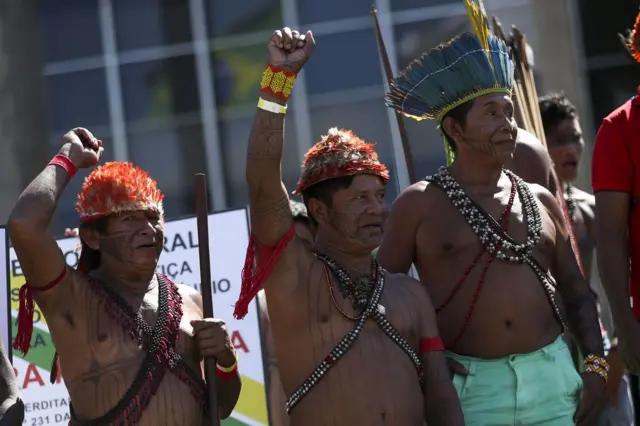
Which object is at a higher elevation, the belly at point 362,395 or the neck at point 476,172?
the neck at point 476,172

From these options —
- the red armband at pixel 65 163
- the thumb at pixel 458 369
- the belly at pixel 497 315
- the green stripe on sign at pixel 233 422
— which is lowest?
the green stripe on sign at pixel 233 422

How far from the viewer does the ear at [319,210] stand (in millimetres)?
5215

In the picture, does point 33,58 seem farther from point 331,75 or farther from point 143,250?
point 143,250

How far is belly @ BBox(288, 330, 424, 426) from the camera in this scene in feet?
16.2

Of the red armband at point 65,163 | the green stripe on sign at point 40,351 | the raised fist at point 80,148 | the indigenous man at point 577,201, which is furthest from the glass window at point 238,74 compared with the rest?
the red armband at point 65,163

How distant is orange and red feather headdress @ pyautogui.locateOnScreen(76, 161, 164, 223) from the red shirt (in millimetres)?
1823

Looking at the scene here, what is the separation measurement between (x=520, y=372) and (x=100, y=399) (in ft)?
5.12

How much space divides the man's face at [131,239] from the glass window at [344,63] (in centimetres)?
662

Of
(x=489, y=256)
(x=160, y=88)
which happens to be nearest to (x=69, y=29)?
(x=160, y=88)

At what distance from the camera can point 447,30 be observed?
11719 mm

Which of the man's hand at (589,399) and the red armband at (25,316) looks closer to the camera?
the red armband at (25,316)

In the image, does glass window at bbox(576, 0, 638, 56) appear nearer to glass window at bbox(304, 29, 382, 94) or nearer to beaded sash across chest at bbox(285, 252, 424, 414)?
glass window at bbox(304, 29, 382, 94)

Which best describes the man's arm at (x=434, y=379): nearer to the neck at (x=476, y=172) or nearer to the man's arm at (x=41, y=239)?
the neck at (x=476, y=172)

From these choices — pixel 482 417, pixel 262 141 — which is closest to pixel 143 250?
pixel 262 141
